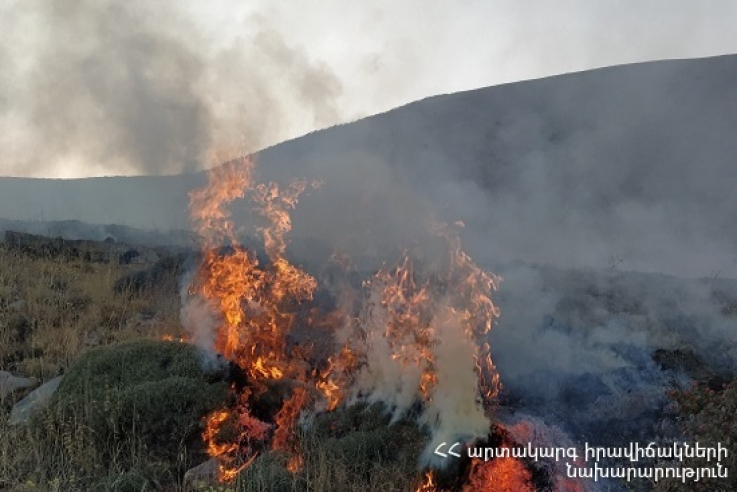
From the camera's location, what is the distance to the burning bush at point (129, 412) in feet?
15.2

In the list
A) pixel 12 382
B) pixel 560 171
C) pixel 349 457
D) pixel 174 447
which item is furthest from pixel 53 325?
pixel 560 171

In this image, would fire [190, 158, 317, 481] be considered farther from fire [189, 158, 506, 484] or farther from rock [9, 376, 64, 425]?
rock [9, 376, 64, 425]

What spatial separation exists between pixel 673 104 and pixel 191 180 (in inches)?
675

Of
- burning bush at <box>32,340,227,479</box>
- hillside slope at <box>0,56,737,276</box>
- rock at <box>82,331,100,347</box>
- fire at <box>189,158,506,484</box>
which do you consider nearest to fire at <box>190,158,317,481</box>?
fire at <box>189,158,506,484</box>

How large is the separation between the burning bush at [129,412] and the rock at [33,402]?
15cm

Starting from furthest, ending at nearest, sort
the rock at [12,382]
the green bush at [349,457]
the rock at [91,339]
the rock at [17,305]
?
1. the rock at [17,305]
2. the rock at [91,339]
3. the rock at [12,382]
4. the green bush at [349,457]

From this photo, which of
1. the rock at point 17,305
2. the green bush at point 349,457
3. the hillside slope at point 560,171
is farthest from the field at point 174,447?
the hillside slope at point 560,171

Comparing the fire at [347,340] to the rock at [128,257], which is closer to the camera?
the fire at [347,340]

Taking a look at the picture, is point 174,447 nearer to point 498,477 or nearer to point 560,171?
point 498,477

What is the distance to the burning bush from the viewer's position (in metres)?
4.62

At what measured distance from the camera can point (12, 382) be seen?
6.07 m

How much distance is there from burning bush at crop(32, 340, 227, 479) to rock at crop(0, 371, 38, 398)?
0.79 meters

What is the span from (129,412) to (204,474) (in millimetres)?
1093

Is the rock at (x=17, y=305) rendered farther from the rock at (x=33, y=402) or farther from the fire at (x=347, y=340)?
the fire at (x=347, y=340)
